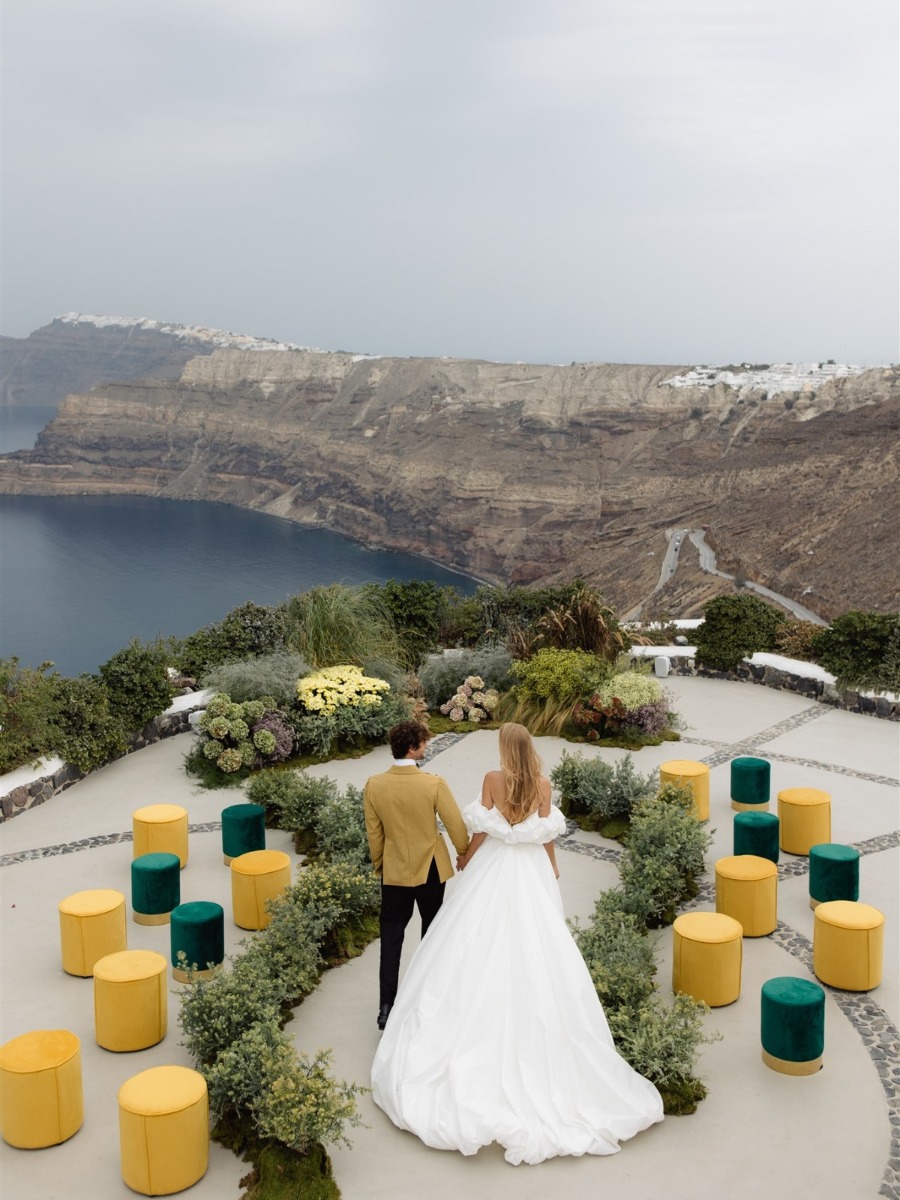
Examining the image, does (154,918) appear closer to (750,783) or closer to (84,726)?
(84,726)

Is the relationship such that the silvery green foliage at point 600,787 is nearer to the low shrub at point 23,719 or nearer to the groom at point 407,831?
the groom at point 407,831

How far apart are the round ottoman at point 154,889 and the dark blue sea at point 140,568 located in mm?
46453

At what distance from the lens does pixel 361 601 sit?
13.6m

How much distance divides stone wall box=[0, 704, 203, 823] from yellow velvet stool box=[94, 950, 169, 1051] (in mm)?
4248

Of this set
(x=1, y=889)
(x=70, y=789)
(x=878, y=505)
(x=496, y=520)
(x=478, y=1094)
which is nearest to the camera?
(x=478, y=1094)

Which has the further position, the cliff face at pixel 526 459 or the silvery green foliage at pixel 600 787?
the cliff face at pixel 526 459

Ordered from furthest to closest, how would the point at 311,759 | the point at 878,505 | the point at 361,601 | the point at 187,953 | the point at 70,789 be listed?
the point at 878,505
the point at 361,601
the point at 311,759
the point at 70,789
the point at 187,953

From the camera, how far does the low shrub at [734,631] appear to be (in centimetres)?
1427

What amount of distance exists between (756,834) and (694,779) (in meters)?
1.03

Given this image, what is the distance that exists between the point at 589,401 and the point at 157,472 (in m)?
62.0

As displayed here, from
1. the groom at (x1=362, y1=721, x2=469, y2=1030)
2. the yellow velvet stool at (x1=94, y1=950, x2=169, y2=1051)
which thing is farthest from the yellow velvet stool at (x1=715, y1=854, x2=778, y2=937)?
the yellow velvet stool at (x1=94, y1=950, x2=169, y2=1051)

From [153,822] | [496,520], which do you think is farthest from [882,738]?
[496,520]

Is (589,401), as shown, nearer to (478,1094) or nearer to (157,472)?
(157,472)

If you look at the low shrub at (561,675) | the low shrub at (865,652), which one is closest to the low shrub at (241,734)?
the low shrub at (561,675)
